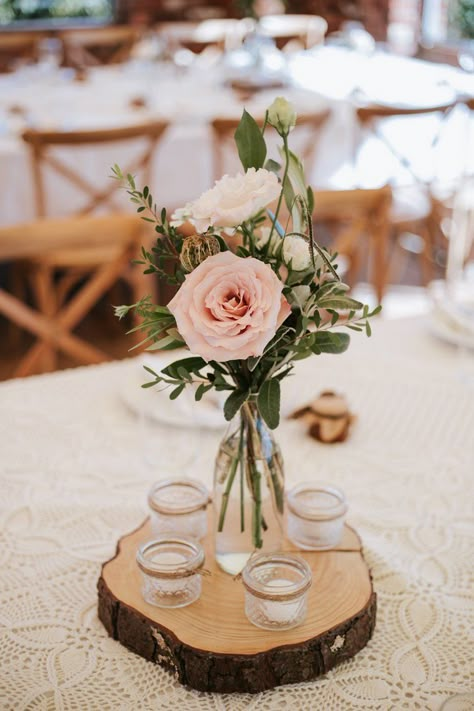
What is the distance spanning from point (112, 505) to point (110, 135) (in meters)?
2.03

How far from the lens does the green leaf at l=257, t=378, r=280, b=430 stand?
85 centimetres

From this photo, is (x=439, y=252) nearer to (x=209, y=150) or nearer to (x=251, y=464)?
(x=209, y=150)

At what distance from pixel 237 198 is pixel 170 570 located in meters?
0.39

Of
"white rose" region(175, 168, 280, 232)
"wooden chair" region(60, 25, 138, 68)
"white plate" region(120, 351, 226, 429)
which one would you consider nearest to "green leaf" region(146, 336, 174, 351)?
"white rose" region(175, 168, 280, 232)

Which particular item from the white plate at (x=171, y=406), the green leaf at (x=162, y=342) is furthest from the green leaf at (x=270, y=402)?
the white plate at (x=171, y=406)

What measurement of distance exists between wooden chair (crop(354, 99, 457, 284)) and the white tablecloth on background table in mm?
139

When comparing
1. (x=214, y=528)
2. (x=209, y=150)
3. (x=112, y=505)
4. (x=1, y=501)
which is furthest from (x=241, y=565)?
(x=209, y=150)

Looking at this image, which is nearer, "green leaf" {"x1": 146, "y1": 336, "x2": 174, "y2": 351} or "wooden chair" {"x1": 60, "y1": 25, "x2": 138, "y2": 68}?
"green leaf" {"x1": 146, "y1": 336, "x2": 174, "y2": 351}

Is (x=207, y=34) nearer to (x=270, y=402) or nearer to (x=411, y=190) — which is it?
(x=411, y=190)

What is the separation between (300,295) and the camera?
828 millimetres

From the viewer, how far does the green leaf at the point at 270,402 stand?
0.85m

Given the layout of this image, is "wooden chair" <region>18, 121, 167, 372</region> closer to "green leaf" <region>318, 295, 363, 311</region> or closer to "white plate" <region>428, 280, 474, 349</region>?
"white plate" <region>428, 280, 474, 349</region>

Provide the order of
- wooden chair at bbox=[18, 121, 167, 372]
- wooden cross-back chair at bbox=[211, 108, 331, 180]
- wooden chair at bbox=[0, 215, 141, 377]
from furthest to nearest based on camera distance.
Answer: wooden cross-back chair at bbox=[211, 108, 331, 180] < wooden chair at bbox=[18, 121, 167, 372] < wooden chair at bbox=[0, 215, 141, 377]

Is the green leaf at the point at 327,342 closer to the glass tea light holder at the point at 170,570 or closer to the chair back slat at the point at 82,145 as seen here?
the glass tea light holder at the point at 170,570
